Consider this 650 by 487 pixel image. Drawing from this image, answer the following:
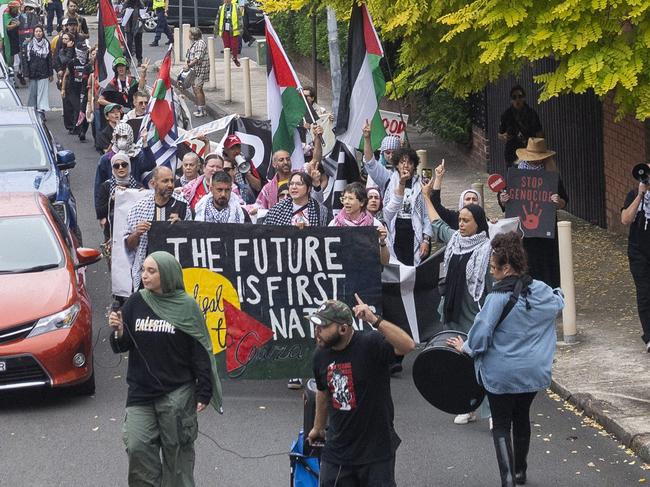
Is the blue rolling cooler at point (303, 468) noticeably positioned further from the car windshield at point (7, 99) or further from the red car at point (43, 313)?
the car windshield at point (7, 99)

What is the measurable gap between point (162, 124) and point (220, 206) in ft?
13.9

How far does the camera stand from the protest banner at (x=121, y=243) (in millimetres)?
11484

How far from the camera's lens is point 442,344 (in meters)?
8.32

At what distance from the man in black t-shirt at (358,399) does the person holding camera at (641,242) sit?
15.4ft

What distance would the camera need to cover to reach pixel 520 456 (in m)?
8.43

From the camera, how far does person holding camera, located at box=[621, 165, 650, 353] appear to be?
11133 mm

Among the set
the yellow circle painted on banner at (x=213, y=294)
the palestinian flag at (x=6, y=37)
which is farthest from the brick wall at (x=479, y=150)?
the palestinian flag at (x=6, y=37)

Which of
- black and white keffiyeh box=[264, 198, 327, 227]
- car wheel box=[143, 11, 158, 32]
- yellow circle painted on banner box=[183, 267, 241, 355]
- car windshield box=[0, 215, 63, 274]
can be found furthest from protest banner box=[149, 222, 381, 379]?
car wheel box=[143, 11, 158, 32]

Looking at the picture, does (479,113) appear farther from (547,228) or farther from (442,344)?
(442,344)

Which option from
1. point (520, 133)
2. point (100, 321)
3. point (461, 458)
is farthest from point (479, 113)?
point (461, 458)

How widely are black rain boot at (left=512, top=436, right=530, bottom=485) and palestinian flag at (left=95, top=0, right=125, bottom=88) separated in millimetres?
12773

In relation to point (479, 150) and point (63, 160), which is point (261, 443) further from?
point (479, 150)

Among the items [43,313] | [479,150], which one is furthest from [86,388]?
[479,150]

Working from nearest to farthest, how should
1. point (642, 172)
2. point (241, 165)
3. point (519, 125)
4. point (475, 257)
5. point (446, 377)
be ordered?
point (446, 377) → point (475, 257) → point (642, 172) → point (241, 165) → point (519, 125)
